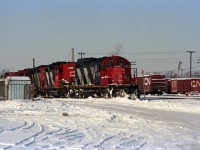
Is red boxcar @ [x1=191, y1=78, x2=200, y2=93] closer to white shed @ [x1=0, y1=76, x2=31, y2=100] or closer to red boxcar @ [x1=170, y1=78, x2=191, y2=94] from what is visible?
red boxcar @ [x1=170, y1=78, x2=191, y2=94]

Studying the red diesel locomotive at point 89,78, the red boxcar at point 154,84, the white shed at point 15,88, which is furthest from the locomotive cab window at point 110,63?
the red boxcar at point 154,84

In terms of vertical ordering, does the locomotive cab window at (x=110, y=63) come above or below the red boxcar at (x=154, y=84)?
above

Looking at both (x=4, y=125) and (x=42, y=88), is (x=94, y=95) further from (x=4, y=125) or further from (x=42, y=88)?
(x=4, y=125)

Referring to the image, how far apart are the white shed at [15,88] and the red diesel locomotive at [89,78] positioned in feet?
24.6

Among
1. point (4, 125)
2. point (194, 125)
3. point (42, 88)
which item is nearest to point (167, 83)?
point (42, 88)

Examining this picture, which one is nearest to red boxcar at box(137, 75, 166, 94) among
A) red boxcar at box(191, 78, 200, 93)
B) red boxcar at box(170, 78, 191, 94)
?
red boxcar at box(170, 78, 191, 94)

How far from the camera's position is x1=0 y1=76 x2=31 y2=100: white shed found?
24141mm

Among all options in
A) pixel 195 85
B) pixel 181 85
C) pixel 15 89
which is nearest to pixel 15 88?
pixel 15 89

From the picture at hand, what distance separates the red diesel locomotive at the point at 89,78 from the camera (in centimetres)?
2898

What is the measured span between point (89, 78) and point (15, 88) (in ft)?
29.4

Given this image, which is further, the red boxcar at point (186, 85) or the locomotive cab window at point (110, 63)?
the red boxcar at point (186, 85)

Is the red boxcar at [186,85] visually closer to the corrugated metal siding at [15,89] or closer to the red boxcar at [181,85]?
the red boxcar at [181,85]

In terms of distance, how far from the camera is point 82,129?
32.6ft

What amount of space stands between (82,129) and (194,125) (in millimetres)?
4519
